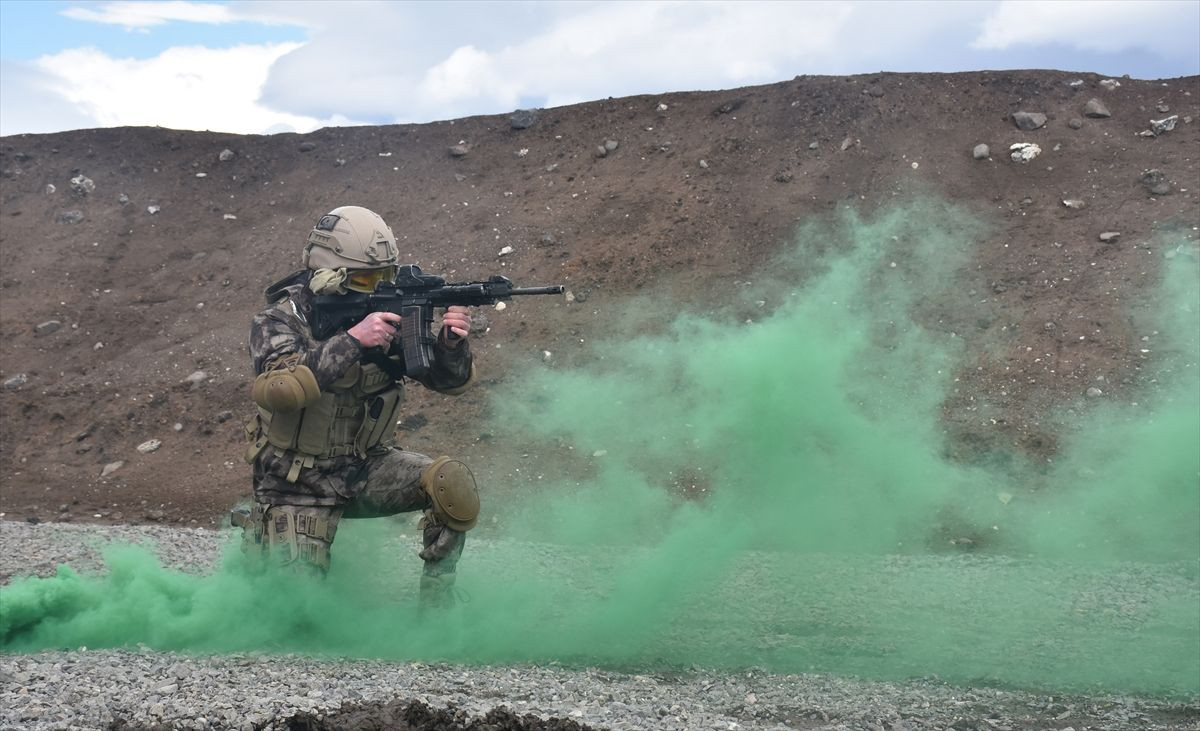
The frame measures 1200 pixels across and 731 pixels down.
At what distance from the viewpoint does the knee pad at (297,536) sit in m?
5.67

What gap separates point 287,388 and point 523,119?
12.3 metres

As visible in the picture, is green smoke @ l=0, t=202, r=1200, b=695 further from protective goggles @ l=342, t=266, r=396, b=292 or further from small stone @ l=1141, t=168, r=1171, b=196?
small stone @ l=1141, t=168, r=1171, b=196

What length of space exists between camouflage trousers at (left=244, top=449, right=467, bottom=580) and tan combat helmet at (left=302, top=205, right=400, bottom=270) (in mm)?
1012

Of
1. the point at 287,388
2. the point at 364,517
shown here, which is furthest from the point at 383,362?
the point at 364,517

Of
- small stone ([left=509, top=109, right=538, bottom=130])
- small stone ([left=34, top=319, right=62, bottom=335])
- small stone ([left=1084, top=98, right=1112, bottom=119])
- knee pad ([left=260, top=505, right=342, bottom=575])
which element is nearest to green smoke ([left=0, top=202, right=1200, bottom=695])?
knee pad ([left=260, top=505, right=342, bottom=575])

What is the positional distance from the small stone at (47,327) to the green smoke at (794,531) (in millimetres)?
7073

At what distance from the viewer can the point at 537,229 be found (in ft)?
48.4

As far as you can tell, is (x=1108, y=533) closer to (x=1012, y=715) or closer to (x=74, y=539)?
(x=1012, y=715)

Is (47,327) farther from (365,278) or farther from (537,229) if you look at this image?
(365,278)

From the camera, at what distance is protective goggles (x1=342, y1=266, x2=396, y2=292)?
5.87 meters

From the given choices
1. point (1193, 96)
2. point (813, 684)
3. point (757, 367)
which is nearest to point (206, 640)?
point (813, 684)

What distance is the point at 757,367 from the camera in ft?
30.4

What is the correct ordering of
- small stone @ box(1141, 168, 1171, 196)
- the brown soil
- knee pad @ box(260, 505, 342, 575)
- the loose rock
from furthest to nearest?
1. small stone @ box(1141, 168, 1171, 196)
2. the loose rock
3. the brown soil
4. knee pad @ box(260, 505, 342, 575)

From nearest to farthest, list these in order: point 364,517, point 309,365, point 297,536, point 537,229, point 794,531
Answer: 1. point 309,365
2. point 297,536
3. point 364,517
4. point 794,531
5. point 537,229
